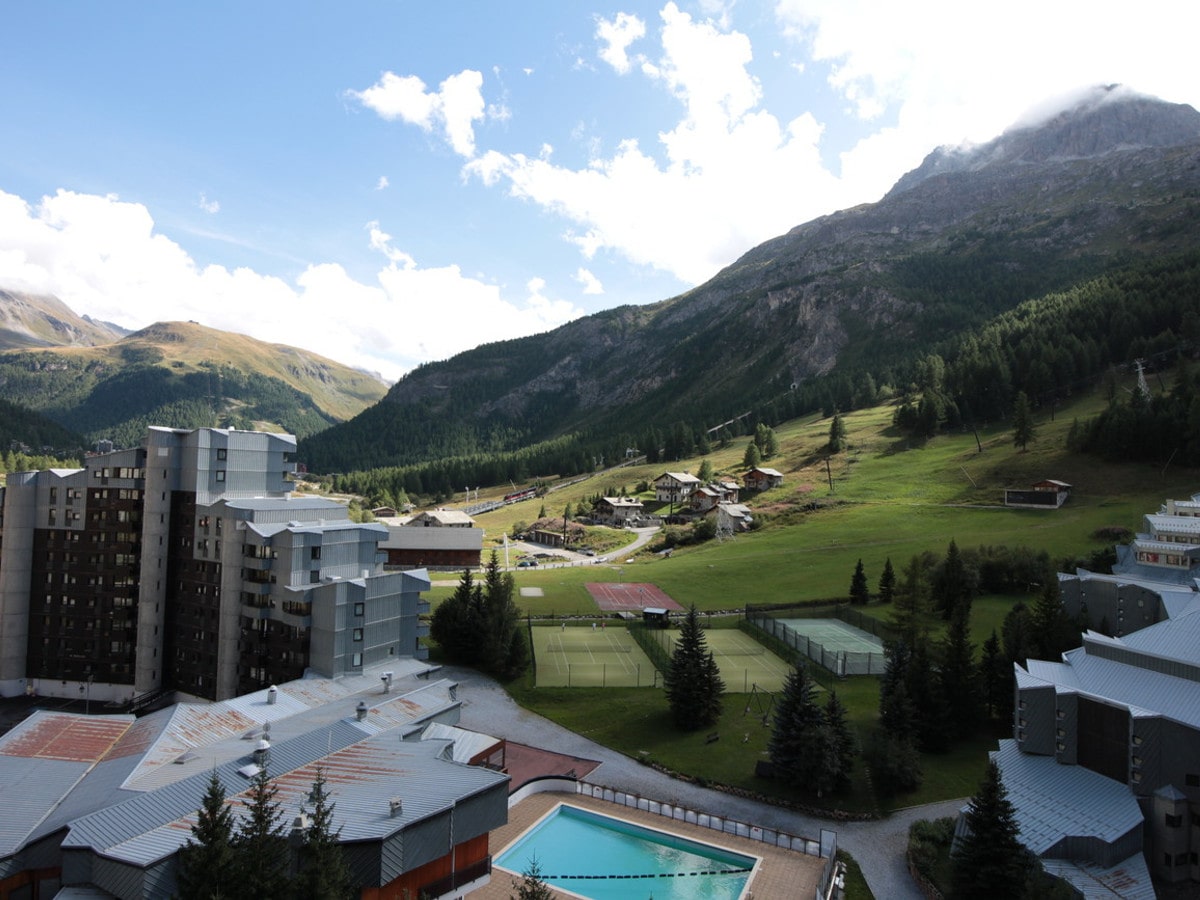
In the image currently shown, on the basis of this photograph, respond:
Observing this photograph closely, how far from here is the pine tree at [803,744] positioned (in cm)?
3819

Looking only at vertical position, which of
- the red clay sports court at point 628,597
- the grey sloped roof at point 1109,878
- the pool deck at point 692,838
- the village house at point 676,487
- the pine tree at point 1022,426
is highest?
the pine tree at point 1022,426

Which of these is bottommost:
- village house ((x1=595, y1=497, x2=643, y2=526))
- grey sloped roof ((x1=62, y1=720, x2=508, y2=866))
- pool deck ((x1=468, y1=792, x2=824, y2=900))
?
pool deck ((x1=468, y1=792, x2=824, y2=900))

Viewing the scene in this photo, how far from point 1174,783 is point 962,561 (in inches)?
1515

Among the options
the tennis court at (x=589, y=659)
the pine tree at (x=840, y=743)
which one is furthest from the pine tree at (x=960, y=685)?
the tennis court at (x=589, y=659)

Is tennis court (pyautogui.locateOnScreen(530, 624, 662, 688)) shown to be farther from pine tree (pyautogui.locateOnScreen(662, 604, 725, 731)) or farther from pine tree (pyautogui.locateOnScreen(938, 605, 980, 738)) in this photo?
pine tree (pyautogui.locateOnScreen(938, 605, 980, 738))

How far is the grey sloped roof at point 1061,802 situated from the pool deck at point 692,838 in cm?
950

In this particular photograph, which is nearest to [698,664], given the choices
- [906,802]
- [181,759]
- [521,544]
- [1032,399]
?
[906,802]

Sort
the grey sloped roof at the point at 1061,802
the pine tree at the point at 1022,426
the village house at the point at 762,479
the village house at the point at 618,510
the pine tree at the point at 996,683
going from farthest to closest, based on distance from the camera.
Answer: the village house at the point at 618,510, the village house at the point at 762,479, the pine tree at the point at 1022,426, the pine tree at the point at 996,683, the grey sloped roof at the point at 1061,802

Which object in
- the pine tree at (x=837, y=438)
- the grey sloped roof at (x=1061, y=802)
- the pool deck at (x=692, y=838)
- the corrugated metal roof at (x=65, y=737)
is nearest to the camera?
the pool deck at (x=692, y=838)

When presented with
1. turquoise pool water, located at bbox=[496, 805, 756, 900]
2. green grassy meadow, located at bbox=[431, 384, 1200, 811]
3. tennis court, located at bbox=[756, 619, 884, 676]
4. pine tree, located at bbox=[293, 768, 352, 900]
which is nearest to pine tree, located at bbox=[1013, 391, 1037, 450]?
green grassy meadow, located at bbox=[431, 384, 1200, 811]

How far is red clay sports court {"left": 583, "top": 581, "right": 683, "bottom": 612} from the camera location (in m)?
75.3

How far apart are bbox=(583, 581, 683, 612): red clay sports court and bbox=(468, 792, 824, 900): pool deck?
35.8 meters

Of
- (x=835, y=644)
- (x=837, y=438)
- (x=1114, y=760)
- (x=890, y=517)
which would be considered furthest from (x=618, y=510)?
(x=1114, y=760)

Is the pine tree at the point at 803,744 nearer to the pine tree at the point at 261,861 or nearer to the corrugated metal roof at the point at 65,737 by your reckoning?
the pine tree at the point at 261,861
